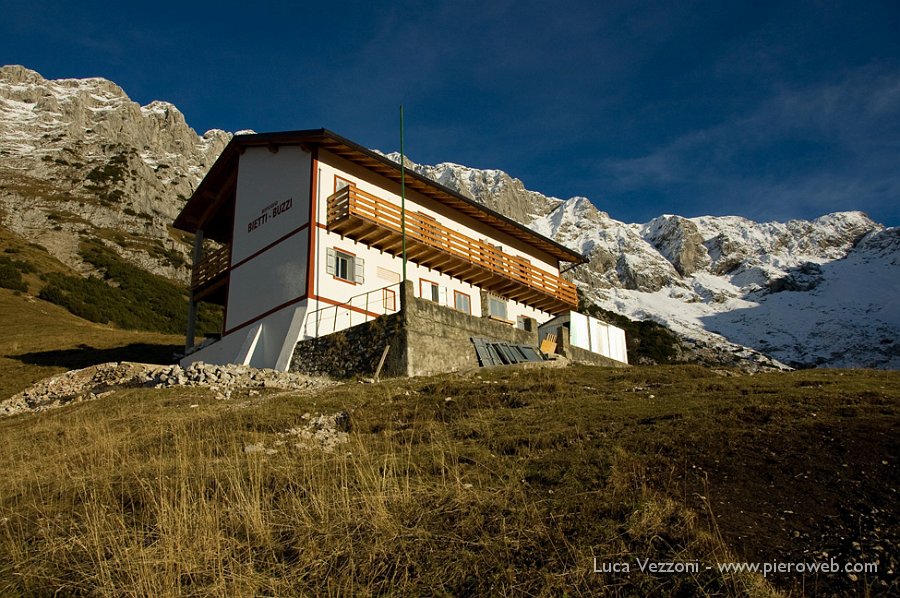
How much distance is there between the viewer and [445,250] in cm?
3169

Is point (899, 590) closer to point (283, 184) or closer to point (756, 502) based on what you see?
point (756, 502)

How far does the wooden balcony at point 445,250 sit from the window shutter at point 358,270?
3.13 feet

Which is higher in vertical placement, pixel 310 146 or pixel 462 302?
pixel 310 146

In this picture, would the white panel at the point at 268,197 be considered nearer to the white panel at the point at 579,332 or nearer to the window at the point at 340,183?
the window at the point at 340,183

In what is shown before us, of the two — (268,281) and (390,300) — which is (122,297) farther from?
(390,300)

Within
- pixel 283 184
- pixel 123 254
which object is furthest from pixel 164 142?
pixel 283 184

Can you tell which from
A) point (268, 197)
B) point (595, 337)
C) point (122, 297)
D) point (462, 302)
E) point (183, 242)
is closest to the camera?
point (268, 197)

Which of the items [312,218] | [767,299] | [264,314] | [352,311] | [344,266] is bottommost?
[352,311]

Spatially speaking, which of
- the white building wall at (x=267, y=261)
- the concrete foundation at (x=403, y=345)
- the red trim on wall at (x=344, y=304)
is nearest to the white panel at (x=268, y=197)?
the white building wall at (x=267, y=261)

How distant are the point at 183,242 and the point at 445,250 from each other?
7630 centimetres

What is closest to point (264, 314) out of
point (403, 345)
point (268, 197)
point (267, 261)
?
point (267, 261)

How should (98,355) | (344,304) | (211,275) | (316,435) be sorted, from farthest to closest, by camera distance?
1. (211,275)
2. (98,355)
3. (344,304)
4. (316,435)

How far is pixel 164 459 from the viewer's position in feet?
34.9

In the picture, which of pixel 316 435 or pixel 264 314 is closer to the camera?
pixel 316 435
